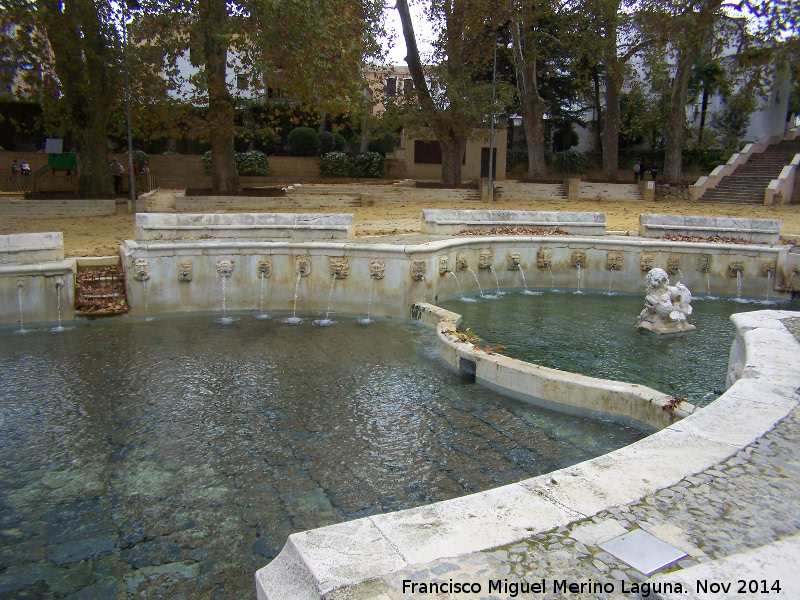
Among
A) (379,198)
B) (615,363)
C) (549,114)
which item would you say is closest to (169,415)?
(615,363)

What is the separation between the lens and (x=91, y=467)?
5.75 metres

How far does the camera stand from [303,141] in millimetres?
35750

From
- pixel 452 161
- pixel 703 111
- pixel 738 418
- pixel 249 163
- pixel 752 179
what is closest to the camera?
pixel 738 418

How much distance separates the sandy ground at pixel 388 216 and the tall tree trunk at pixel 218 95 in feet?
6.23

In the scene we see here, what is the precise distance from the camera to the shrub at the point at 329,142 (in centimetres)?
3659

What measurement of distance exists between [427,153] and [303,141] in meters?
7.25

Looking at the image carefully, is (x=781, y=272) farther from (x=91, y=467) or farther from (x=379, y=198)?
(x=379, y=198)

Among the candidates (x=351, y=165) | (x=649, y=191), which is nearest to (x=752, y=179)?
(x=649, y=191)

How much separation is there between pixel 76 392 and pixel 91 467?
209cm

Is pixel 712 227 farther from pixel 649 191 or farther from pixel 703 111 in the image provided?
pixel 703 111

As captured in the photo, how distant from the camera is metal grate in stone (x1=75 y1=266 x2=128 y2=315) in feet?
35.9

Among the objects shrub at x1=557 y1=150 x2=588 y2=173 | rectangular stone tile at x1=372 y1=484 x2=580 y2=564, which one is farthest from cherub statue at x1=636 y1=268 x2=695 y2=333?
shrub at x1=557 y1=150 x2=588 y2=173

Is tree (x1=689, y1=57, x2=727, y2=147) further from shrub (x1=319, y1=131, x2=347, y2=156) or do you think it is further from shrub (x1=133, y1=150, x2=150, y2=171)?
shrub (x1=133, y1=150, x2=150, y2=171)

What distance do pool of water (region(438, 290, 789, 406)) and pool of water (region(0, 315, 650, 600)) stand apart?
54.4 inches
